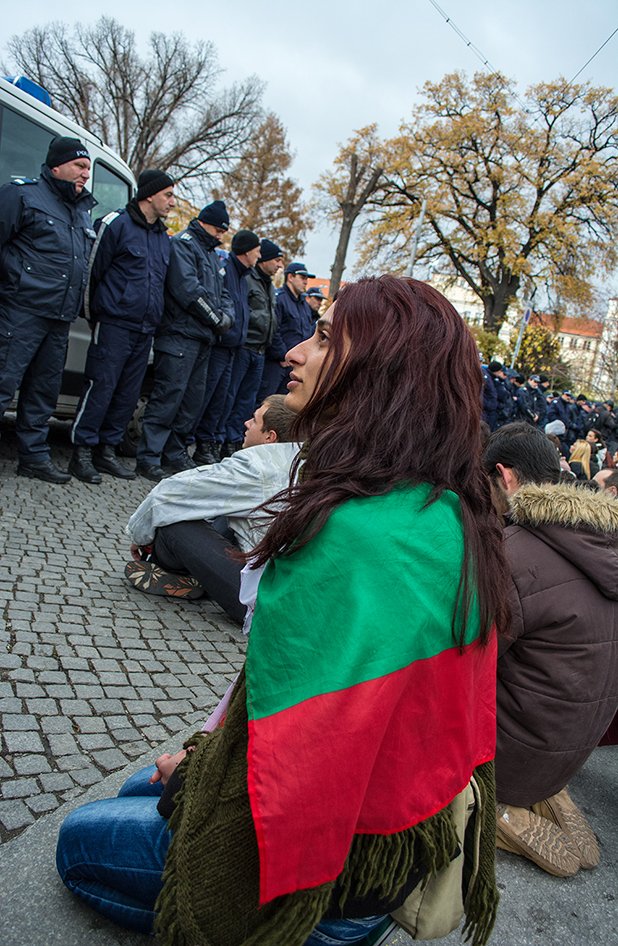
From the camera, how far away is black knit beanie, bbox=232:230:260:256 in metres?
7.36

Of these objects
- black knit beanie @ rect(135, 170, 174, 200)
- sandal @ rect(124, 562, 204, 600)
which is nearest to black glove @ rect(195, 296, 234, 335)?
black knit beanie @ rect(135, 170, 174, 200)

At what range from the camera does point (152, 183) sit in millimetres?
5891

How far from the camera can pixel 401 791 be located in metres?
1.29

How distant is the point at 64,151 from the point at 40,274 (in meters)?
0.86

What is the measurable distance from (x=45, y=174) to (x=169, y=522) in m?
2.96

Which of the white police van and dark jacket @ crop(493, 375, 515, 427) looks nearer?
the white police van

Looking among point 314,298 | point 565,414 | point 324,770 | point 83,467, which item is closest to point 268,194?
point 565,414

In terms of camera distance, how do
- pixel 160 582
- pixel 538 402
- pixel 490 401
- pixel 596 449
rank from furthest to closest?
pixel 538 402 < pixel 596 449 < pixel 490 401 < pixel 160 582

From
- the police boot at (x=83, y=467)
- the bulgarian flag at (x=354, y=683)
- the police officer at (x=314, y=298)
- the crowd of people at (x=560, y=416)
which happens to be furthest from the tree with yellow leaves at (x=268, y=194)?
the bulgarian flag at (x=354, y=683)

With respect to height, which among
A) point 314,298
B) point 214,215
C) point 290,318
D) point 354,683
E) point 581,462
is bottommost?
point 581,462

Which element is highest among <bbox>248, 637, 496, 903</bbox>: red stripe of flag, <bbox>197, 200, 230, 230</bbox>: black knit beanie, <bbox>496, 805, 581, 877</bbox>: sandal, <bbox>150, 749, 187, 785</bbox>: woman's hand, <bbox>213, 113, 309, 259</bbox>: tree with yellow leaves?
<bbox>213, 113, 309, 259</bbox>: tree with yellow leaves

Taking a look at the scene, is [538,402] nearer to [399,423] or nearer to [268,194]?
[399,423]

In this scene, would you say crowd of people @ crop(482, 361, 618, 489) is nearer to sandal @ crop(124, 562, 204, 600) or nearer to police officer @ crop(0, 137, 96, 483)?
police officer @ crop(0, 137, 96, 483)

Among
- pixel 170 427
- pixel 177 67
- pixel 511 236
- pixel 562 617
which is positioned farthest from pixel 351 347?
pixel 177 67
